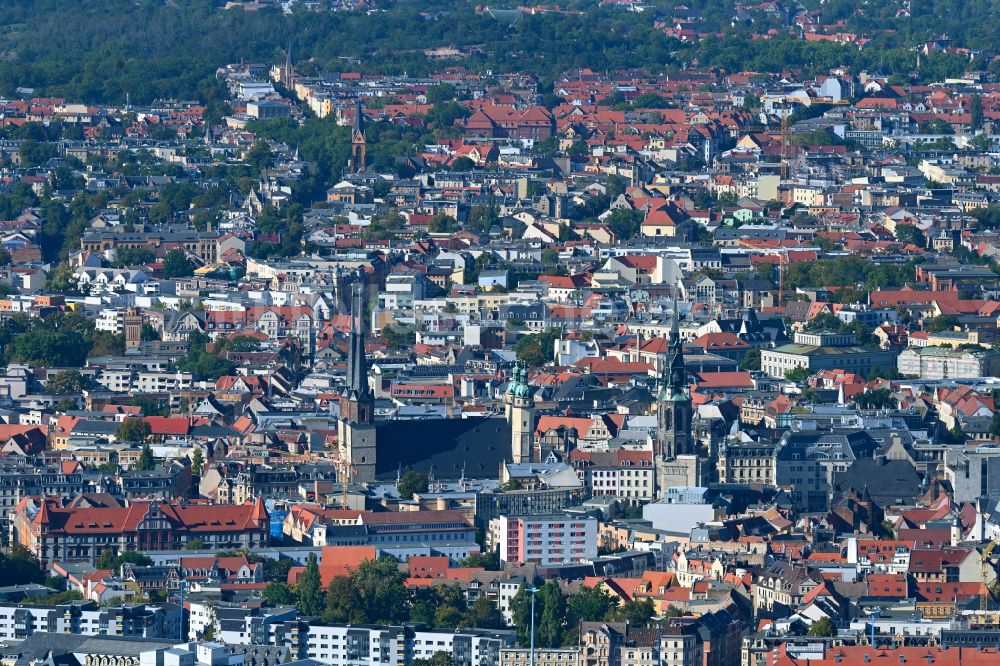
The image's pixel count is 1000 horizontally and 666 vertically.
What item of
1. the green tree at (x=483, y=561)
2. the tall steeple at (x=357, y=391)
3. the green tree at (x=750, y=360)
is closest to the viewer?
the green tree at (x=483, y=561)

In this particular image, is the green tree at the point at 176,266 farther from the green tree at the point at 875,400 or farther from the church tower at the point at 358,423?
the church tower at the point at 358,423

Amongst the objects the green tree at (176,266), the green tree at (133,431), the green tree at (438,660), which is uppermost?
the green tree at (176,266)

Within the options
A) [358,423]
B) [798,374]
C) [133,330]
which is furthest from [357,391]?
[133,330]

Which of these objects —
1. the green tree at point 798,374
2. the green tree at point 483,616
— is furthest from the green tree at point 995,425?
the green tree at point 483,616

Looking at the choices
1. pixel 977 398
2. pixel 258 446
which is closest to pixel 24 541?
pixel 258 446

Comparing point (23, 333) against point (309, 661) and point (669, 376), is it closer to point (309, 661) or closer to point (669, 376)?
point (669, 376)

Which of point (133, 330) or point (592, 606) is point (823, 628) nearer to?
point (592, 606)

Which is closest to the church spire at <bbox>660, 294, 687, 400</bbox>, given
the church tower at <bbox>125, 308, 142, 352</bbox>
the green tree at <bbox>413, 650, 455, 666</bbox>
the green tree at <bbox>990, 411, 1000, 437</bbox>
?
the green tree at <bbox>990, 411, 1000, 437</bbox>
